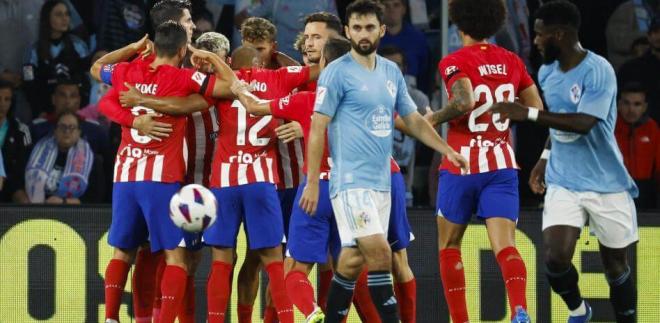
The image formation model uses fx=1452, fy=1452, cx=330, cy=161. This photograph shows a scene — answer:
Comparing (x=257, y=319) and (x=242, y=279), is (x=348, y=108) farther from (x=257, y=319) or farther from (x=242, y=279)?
(x=257, y=319)

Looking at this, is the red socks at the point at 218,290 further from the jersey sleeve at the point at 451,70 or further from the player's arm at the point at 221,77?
the jersey sleeve at the point at 451,70

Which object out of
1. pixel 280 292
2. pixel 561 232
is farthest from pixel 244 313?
pixel 561 232

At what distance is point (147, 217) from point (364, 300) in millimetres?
1460

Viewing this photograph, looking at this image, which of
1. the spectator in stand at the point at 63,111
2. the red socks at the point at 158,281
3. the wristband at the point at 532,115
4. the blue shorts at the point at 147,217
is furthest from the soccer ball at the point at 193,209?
the spectator in stand at the point at 63,111

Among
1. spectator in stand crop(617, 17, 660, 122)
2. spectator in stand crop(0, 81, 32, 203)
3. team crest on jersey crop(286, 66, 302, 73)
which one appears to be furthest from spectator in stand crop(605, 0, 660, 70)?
spectator in stand crop(0, 81, 32, 203)

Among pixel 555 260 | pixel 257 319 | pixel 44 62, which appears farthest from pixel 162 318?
pixel 44 62

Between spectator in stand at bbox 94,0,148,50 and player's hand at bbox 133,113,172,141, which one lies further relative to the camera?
spectator in stand at bbox 94,0,148,50

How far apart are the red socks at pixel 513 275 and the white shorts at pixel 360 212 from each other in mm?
965

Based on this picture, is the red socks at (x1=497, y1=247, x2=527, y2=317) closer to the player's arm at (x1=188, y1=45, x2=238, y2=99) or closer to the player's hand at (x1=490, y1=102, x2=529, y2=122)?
the player's hand at (x1=490, y1=102, x2=529, y2=122)

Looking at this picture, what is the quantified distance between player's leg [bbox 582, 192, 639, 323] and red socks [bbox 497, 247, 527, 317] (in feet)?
1.62

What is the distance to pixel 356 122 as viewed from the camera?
26.5 ft

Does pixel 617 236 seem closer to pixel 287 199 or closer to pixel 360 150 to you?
pixel 360 150

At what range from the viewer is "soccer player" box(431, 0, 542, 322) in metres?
8.83

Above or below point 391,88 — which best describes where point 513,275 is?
below
